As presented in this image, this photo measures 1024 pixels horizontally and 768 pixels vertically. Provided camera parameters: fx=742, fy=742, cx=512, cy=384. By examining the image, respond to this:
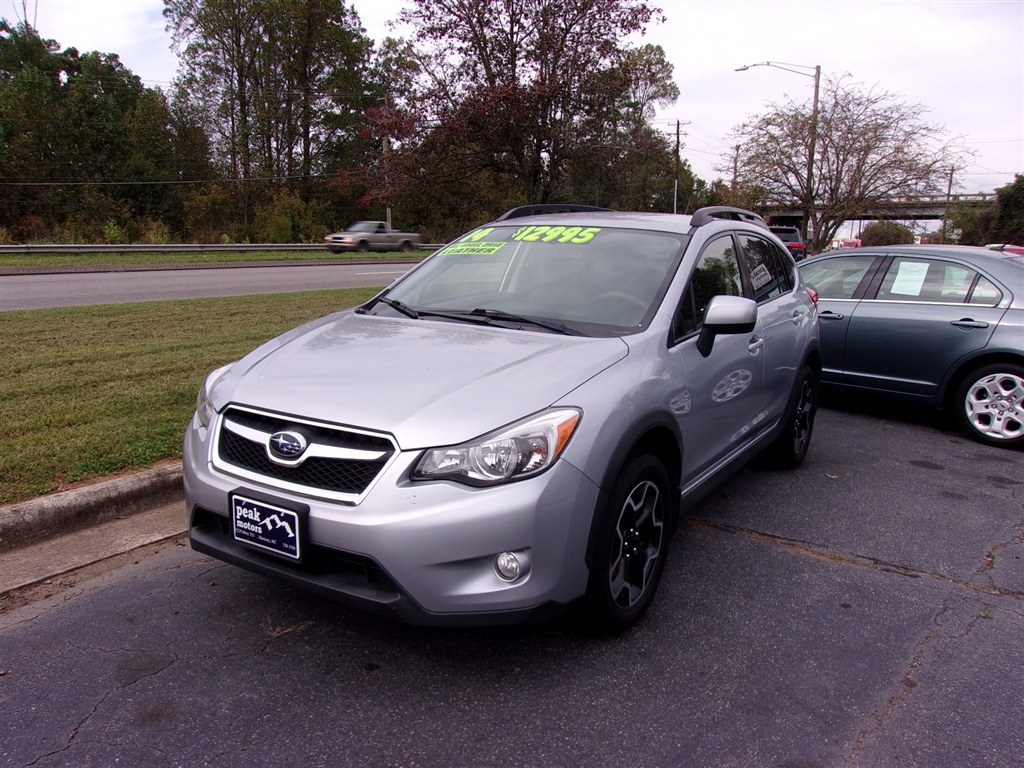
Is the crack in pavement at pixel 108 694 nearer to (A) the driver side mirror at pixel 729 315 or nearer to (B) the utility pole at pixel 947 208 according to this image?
(A) the driver side mirror at pixel 729 315

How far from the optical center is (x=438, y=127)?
10883mm

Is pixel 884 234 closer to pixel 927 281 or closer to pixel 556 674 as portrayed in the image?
pixel 927 281

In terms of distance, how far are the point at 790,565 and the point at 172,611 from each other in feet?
9.67

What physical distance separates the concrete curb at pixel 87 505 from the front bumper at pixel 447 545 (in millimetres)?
1884

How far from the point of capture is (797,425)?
17.3ft

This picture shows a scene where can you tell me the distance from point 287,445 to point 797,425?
3.87 m

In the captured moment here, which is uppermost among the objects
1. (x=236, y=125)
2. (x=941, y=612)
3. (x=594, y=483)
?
(x=236, y=125)

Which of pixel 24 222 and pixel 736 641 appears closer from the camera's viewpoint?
pixel 736 641

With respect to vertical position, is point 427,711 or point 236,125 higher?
point 236,125

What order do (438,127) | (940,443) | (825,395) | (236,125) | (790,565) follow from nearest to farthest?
(790,565) → (940,443) → (825,395) → (438,127) → (236,125)


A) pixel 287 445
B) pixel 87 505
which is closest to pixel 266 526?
pixel 287 445

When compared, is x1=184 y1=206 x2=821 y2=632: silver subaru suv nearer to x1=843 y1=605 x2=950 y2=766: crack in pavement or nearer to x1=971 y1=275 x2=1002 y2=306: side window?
x1=843 y1=605 x2=950 y2=766: crack in pavement

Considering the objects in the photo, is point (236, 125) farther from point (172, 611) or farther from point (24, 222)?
point (172, 611)

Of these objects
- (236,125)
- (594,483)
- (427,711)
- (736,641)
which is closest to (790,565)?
(736,641)
